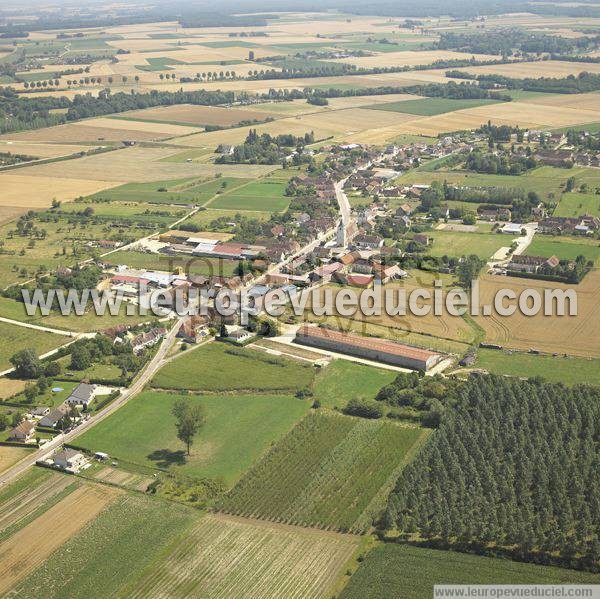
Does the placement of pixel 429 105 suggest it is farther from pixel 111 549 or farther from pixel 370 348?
pixel 111 549

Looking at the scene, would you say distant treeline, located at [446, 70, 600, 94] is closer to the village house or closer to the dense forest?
the dense forest

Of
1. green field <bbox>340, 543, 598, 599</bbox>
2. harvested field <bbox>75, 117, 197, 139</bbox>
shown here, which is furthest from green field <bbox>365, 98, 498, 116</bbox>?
green field <bbox>340, 543, 598, 599</bbox>

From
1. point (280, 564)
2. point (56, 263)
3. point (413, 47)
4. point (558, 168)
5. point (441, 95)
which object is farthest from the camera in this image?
point (413, 47)

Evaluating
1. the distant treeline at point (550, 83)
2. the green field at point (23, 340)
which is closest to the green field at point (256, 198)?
the green field at point (23, 340)

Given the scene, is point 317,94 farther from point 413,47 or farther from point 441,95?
point 413,47

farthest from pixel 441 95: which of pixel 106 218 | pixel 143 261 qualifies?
pixel 143 261

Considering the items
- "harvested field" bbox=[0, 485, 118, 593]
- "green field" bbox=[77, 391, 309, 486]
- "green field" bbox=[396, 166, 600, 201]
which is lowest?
"harvested field" bbox=[0, 485, 118, 593]
